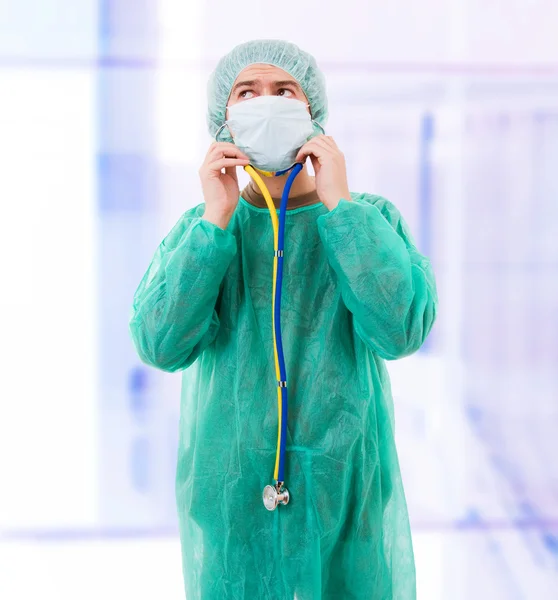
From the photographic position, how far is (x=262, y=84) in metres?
1.22

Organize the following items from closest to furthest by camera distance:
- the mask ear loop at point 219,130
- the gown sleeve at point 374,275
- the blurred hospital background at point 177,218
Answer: the gown sleeve at point 374,275 < the mask ear loop at point 219,130 < the blurred hospital background at point 177,218

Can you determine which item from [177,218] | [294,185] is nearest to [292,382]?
[294,185]

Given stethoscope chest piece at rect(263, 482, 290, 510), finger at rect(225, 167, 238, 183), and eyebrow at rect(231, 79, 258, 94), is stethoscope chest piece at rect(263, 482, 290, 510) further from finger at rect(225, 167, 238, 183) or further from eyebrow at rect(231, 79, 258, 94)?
eyebrow at rect(231, 79, 258, 94)

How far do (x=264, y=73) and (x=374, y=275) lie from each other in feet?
1.40

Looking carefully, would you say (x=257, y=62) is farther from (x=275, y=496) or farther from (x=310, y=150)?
(x=275, y=496)

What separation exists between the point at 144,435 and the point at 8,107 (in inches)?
47.0

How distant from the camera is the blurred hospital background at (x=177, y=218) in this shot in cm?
223

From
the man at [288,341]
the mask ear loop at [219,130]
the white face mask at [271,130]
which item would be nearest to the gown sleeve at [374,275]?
the man at [288,341]

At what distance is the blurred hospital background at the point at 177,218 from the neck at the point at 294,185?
1.12m

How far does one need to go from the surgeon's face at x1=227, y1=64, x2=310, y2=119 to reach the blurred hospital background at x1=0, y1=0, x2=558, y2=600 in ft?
3.48

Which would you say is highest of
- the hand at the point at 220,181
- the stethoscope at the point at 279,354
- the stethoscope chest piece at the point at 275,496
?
the hand at the point at 220,181

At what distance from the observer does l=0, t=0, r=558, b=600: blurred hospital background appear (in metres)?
2.23

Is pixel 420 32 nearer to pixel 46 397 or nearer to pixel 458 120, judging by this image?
pixel 458 120

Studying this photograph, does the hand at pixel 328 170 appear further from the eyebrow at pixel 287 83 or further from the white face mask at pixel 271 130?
the eyebrow at pixel 287 83
